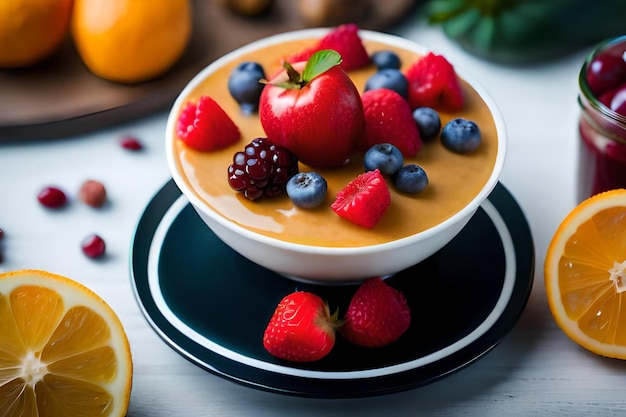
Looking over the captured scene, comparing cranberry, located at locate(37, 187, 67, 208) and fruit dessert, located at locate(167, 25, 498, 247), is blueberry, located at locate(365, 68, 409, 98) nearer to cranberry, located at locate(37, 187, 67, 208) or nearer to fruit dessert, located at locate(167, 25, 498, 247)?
fruit dessert, located at locate(167, 25, 498, 247)

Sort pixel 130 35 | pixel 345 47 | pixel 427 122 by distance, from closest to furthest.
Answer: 1. pixel 427 122
2. pixel 345 47
3. pixel 130 35

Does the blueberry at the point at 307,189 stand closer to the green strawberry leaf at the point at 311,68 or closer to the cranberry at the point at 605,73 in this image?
the green strawberry leaf at the point at 311,68

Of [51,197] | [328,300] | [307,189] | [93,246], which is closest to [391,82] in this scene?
[307,189]

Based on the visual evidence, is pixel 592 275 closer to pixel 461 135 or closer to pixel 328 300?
pixel 461 135

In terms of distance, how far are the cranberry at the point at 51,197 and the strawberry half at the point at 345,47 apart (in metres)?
0.61

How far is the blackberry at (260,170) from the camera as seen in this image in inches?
46.4

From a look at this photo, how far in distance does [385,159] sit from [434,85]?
0.80ft

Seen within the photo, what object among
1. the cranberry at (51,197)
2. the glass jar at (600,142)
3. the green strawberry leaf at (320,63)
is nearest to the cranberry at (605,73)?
the glass jar at (600,142)

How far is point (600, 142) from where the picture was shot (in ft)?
4.76

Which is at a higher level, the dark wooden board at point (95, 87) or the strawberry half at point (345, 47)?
the strawberry half at point (345, 47)

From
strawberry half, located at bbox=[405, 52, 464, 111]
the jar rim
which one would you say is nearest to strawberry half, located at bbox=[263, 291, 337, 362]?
strawberry half, located at bbox=[405, 52, 464, 111]

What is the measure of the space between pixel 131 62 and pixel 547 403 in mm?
1254

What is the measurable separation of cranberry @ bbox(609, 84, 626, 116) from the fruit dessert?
0.26 m

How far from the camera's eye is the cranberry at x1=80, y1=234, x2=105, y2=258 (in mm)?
1479
